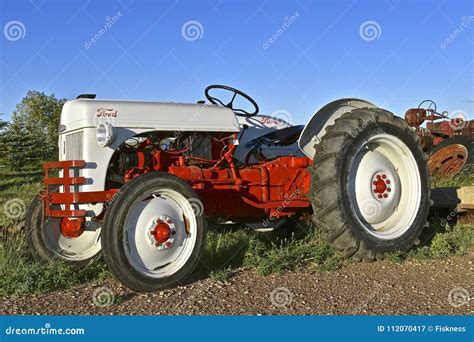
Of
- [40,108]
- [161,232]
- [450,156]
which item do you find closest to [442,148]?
[450,156]

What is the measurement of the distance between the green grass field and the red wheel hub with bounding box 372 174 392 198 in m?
0.67

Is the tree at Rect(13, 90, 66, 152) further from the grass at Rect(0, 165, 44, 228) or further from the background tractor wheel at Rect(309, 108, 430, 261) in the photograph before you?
the background tractor wheel at Rect(309, 108, 430, 261)

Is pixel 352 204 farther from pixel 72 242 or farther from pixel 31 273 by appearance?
pixel 31 273

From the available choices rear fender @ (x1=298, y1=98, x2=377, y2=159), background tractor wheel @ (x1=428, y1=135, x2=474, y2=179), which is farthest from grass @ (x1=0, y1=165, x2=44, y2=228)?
background tractor wheel @ (x1=428, y1=135, x2=474, y2=179)

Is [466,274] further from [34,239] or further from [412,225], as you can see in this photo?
[34,239]

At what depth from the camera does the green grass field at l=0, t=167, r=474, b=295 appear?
4.70 metres

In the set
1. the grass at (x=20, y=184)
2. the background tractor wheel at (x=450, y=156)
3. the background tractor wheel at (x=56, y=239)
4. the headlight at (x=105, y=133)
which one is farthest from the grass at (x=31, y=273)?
the background tractor wheel at (x=450, y=156)

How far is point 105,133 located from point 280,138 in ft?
7.09

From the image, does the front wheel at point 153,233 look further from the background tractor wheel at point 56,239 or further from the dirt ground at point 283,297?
the background tractor wheel at point 56,239

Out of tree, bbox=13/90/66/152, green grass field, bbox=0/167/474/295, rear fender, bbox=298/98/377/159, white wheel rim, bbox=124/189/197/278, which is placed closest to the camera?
white wheel rim, bbox=124/189/197/278

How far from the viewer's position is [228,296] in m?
4.35

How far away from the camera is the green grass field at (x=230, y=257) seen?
4.70m

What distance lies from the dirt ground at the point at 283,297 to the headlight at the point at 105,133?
1205 millimetres

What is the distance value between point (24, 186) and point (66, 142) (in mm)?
9700
